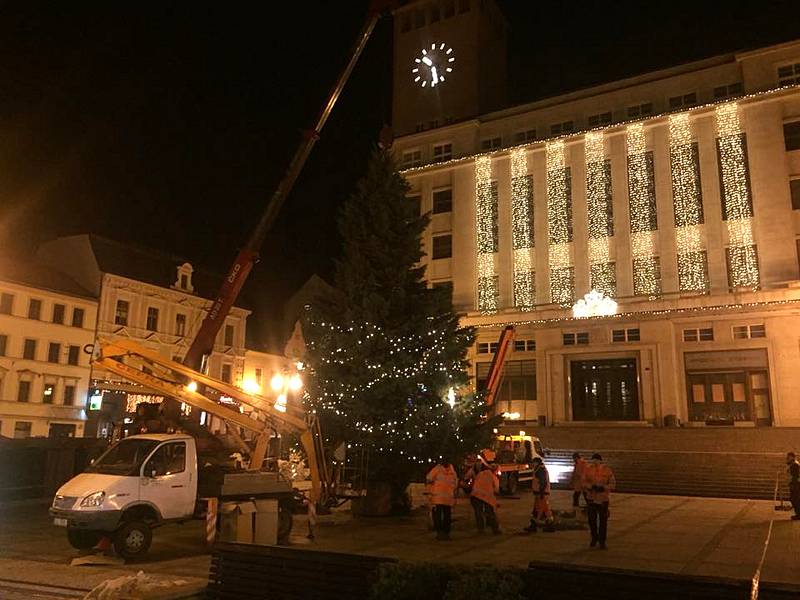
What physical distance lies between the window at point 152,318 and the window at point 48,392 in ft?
26.3

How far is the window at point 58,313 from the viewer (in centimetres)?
4434

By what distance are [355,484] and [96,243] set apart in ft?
120

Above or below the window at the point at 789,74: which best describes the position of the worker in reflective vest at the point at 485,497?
below

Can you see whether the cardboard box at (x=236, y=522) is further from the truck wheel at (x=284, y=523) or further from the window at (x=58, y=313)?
the window at (x=58, y=313)

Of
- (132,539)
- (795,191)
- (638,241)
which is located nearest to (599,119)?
(638,241)

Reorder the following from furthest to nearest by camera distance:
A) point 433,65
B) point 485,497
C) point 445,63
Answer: point 433,65
point 445,63
point 485,497

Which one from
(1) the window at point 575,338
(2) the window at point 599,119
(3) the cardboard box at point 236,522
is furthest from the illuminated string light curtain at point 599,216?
(3) the cardboard box at point 236,522

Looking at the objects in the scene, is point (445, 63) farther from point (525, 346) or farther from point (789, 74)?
point (789, 74)

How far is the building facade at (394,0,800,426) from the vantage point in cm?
3691

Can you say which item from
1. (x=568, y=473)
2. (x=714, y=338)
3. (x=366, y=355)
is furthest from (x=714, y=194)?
(x=366, y=355)

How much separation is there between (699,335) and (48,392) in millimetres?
40526

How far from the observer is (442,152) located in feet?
163

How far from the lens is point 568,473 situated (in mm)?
31344

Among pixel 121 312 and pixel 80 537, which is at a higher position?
pixel 121 312
